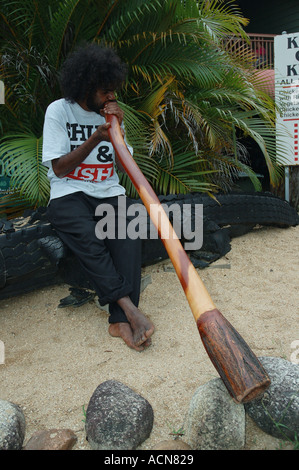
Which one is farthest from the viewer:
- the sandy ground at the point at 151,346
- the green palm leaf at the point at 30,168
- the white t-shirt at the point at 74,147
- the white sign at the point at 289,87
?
the white sign at the point at 289,87

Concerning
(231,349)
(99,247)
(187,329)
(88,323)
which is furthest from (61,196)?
(231,349)

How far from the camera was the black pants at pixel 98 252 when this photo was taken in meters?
2.15

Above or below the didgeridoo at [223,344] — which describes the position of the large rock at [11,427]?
below

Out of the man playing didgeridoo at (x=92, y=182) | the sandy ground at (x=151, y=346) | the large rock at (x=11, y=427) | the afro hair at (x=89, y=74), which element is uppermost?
the afro hair at (x=89, y=74)

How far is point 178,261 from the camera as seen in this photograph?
1.64 metres

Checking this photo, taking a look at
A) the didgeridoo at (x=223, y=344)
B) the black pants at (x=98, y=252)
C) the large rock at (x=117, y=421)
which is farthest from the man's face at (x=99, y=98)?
the large rock at (x=117, y=421)

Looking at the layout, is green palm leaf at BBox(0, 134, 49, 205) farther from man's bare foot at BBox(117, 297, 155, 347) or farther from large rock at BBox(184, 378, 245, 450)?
large rock at BBox(184, 378, 245, 450)

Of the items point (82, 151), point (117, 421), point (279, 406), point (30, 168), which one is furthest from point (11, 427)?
point (30, 168)

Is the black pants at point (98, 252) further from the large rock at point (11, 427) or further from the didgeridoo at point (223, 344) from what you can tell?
the large rock at point (11, 427)

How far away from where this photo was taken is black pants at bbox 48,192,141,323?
2154mm

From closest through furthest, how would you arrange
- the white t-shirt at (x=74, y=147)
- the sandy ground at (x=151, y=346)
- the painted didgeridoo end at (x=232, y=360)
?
the painted didgeridoo end at (x=232, y=360), the sandy ground at (x=151, y=346), the white t-shirt at (x=74, y=147)

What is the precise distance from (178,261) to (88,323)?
960mm

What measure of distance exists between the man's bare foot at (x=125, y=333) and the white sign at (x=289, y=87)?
10.8 ft

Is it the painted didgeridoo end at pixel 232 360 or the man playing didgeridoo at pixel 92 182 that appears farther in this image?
the man playing didgeridoo at pixel 92 182
